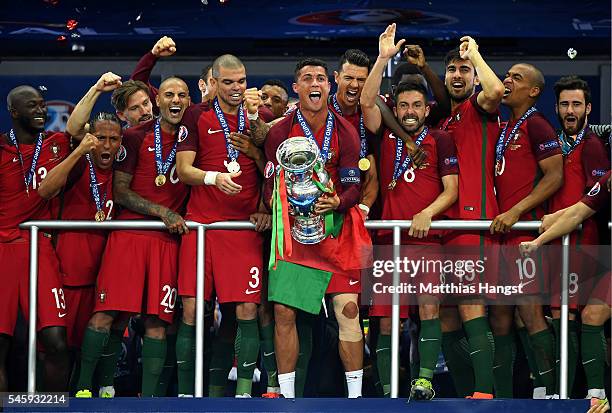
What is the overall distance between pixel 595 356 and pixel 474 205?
3.41 ft

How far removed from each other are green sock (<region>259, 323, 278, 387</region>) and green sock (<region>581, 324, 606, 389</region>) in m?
1.68

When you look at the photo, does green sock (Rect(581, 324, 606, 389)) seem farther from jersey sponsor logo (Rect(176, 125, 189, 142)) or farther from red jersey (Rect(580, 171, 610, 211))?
jersey sponsor logo (Rect(176, 125, 189, 142))

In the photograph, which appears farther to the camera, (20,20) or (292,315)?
(20,20)

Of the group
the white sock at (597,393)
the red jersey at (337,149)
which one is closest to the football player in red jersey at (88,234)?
the red jersey at (337,149)

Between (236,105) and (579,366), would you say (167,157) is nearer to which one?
(236,105)

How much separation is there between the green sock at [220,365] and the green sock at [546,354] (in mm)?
1668

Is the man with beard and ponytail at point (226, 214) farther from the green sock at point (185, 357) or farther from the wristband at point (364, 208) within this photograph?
the wristband at point (364, 208)

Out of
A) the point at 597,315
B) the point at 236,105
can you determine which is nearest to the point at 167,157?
the point at 236,105

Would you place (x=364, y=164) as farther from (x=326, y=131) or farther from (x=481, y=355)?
(x=481, y=355)

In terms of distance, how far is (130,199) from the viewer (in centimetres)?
786

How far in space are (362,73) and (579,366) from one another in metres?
2.02

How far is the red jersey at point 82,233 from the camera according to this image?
795cm

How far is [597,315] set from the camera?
758cm

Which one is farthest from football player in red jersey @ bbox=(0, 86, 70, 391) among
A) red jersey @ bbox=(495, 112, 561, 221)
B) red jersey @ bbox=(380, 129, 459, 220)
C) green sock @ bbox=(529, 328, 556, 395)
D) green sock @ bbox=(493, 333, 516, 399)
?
green sock @ bbox=(529, 328, 556, 395)
